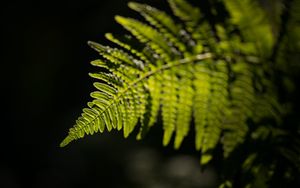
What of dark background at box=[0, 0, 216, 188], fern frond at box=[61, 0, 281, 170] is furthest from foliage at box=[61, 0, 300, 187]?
dark background at box=[0, 0, 216, 188]

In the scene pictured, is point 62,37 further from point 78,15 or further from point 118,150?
point 118,150

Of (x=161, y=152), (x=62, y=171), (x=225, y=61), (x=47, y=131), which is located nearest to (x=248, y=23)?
(x=225, y=61)

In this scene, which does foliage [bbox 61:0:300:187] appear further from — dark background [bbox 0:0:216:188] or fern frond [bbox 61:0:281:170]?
dark background [bbox 0:0:216:188]

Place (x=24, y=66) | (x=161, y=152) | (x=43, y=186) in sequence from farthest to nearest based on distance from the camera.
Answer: (x=24, y=66) < (x=43, y=186) < (x=161, y=152)

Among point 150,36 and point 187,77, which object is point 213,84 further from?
point 150,36

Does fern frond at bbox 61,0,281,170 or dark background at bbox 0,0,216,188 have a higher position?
fern frond at bbox 61,0,281,170
